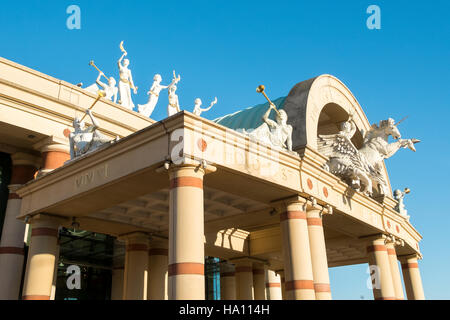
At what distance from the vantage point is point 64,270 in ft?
77.7

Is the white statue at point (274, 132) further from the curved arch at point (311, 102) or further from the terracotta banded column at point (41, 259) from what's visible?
the terracotta banded column at point (41, 259)

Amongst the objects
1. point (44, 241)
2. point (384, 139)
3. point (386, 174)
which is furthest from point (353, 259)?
point (44, 241)

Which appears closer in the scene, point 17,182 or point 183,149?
point 183,149

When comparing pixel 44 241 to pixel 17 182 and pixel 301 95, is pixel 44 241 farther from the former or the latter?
pixel 301 95

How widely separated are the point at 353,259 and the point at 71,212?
59.0 ft

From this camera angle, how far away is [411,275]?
84.4 feet

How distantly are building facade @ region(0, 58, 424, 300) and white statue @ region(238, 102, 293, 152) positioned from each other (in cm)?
60

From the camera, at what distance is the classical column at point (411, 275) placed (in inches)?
1004

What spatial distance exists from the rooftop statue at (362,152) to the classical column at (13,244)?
42.6 feet

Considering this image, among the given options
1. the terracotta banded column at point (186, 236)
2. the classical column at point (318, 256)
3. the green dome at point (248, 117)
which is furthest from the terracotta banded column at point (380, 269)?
the terracotta banded column at point (186, 236)

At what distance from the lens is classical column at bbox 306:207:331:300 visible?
1498 centimetres
